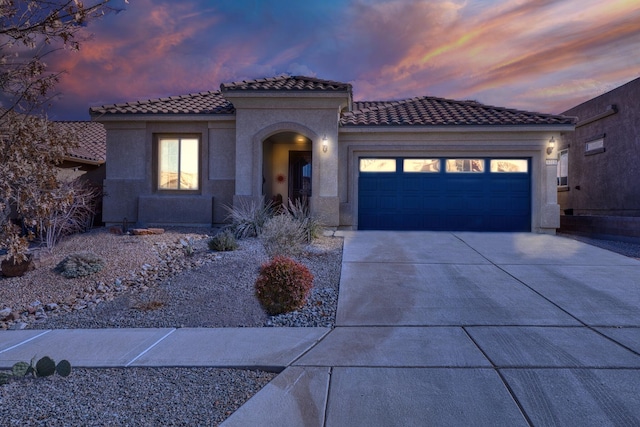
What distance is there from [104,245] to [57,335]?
5.97 meters

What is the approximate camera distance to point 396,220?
15680 mm

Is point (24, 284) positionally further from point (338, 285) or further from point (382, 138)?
point (382, 138)

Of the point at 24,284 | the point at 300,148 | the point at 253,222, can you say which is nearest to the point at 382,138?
the point at 300,148

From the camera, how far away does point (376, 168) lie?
15.8 metres

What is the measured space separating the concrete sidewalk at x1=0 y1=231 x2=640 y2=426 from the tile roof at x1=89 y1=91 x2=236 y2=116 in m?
9.27

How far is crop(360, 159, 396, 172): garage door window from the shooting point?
51.8ft

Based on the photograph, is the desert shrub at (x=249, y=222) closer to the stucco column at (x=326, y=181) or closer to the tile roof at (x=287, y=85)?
the stucco column at (x=326, y=181)

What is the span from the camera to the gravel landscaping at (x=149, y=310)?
4.01 m

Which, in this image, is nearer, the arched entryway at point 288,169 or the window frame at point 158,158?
the window frame at point 158,158

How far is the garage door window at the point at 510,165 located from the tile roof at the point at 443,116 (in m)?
1.30

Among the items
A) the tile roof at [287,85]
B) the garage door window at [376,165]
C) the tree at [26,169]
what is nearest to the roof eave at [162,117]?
the tile roof at [287,85]

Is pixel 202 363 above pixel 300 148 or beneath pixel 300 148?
beneath

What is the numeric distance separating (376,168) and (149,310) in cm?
1016

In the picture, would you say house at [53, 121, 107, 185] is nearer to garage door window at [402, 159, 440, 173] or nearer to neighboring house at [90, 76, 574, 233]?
neighboring house at [90, 76, 574, 233]
